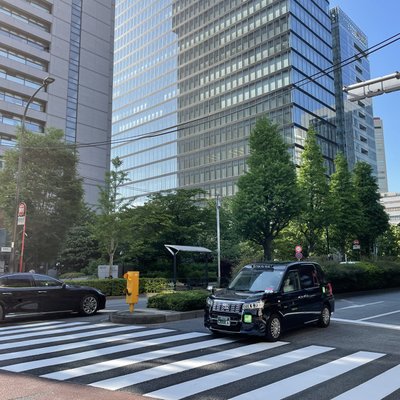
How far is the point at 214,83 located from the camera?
82562 millimetres

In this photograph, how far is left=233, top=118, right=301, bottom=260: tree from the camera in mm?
29547

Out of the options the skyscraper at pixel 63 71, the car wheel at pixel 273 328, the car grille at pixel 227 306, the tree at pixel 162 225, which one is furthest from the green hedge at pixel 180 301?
the skyscraper at pixel 63 71

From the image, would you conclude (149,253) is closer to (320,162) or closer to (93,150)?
(320,162)

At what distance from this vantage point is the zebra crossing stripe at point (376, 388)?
5234mm

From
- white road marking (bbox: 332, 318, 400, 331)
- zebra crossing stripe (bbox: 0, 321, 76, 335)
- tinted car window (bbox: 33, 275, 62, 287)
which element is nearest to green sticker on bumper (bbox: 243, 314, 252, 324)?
white road marking (bbox: 332, 318, 400, 331)

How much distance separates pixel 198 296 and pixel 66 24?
179 feet

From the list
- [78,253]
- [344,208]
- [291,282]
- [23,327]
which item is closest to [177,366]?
[291,282]

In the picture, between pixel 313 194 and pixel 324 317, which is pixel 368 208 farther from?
pixel 324 317

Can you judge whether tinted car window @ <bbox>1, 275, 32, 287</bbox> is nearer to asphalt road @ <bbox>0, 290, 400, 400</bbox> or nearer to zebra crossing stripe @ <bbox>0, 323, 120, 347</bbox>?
asphalt road @ <bbox>0, 290, 400, 400</bbox>

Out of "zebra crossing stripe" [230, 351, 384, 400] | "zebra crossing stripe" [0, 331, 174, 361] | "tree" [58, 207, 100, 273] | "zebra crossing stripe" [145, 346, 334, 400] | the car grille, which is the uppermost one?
"tree" [58, 207, 100, 273]

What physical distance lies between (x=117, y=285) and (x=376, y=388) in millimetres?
18425

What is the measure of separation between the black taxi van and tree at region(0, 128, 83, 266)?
19730 millimetres

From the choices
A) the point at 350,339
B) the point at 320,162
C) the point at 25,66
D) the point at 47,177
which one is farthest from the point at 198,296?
the point at 25,66

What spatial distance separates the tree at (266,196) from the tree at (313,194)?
13.9ft
